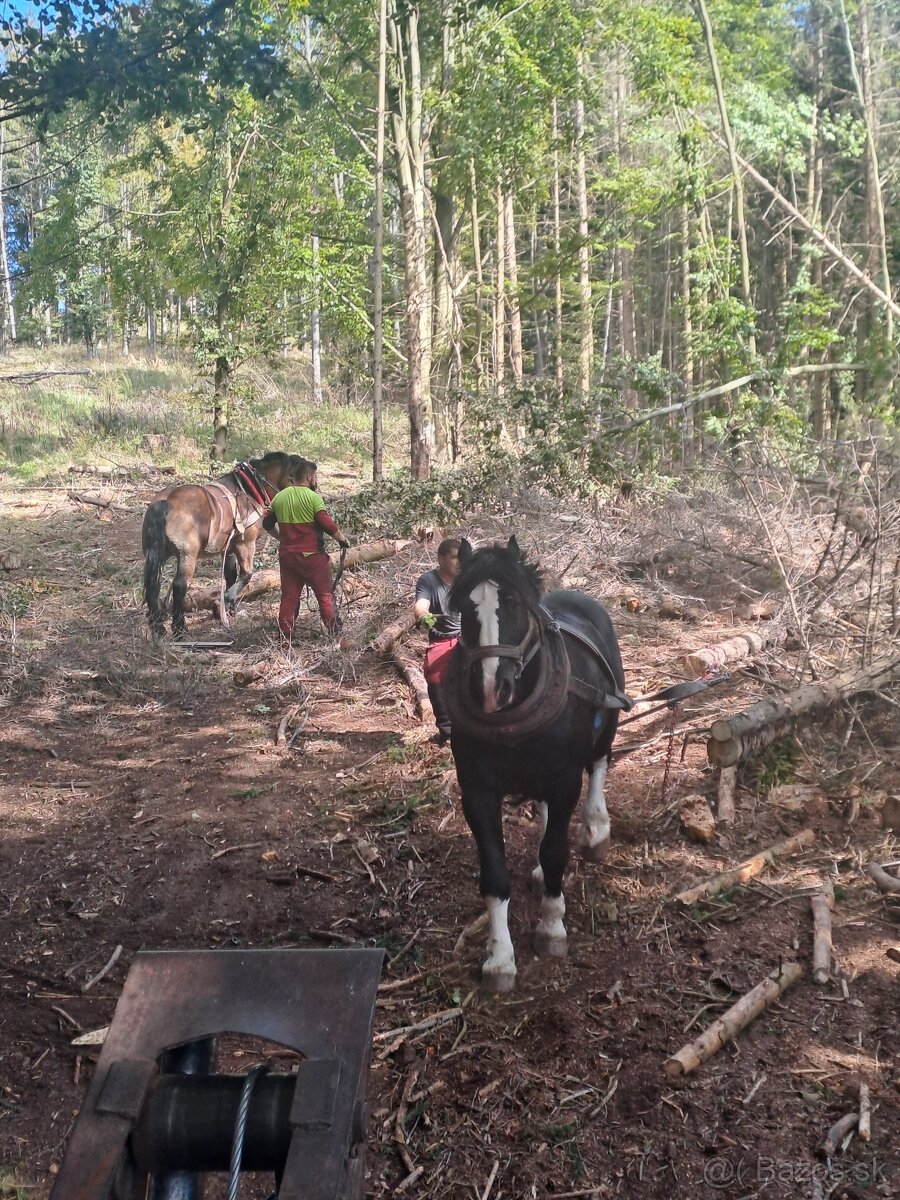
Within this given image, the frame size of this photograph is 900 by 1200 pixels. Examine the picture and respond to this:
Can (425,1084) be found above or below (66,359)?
below

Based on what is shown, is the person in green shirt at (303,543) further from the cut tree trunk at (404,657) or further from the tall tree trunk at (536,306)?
the tall tree trunk at (536,306)

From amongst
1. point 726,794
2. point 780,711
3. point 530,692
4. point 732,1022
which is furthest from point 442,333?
point 732,1022

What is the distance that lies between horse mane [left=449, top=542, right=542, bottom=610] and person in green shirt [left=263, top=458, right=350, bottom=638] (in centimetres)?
559

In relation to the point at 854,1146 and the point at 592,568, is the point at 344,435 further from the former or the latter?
the point at 854,1146

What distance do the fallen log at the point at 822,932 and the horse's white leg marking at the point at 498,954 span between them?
1.31m

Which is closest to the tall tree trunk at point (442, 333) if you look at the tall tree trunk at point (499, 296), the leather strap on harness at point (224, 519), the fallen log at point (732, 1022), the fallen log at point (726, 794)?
the tall tree trunk at point (499, 296)

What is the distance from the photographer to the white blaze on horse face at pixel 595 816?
529 cm

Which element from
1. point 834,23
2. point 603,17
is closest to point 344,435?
point 603,17

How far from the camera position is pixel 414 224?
16.7 m

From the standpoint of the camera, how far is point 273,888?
523 centimetres

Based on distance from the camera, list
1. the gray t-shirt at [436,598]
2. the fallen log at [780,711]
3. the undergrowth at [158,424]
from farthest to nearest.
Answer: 1. the undergrowth at [158,424]
2. the gray t-shirt at [436,598]
3. the fallen log at [780,711]

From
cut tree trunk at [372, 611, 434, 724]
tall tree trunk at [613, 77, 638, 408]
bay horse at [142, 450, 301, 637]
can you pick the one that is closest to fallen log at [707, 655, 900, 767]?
cut tree trunk at [372, 611, 434, 724]

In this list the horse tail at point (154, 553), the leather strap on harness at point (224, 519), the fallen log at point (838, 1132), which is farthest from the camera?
the leather strap on harness at point (224, 519)

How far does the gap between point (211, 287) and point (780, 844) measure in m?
17.1
